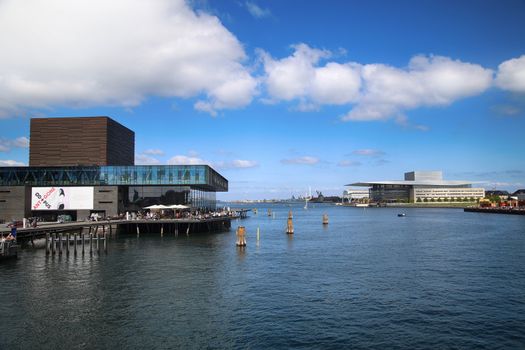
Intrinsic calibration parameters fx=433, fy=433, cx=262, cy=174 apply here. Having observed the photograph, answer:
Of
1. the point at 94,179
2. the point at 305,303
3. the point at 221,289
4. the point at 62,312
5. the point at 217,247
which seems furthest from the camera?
the point at 94,179

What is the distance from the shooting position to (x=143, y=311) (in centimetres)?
2539

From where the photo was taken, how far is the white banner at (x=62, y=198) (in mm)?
87688

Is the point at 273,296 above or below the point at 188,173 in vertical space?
below

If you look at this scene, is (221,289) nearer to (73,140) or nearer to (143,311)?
(143,311)

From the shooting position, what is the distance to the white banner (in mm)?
87688

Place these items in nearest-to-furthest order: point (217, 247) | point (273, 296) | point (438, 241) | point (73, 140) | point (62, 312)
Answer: point (62, 312) → point (273, 296) → point (217, 247) → point (438, 241) → point (73, 140)

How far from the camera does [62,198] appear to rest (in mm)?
87938

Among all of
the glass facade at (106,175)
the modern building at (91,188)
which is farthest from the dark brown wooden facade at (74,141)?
the modern building at (91,188)

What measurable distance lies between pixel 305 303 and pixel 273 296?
2.82 meters

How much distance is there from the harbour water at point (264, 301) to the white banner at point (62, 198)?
132 ft

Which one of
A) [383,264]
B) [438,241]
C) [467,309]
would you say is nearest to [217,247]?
[383,264]

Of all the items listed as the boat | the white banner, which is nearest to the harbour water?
the boat

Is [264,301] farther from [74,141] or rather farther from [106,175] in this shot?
[74,141]

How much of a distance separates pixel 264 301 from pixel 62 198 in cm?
7257
